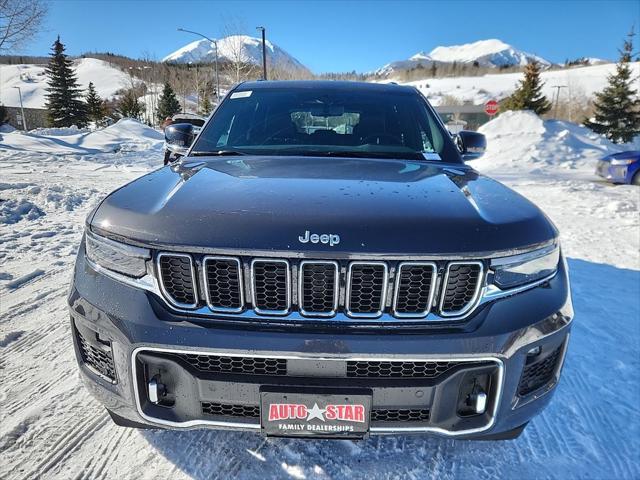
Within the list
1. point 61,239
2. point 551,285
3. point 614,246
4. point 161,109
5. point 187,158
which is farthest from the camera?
point 161,109

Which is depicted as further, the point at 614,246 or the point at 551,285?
the point at 614,246

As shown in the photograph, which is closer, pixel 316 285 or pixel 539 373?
pixel 316 285

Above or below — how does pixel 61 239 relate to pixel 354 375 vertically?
below

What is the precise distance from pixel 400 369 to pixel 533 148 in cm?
1769

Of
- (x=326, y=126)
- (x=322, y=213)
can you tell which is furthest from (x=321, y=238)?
(x=326, y=126)

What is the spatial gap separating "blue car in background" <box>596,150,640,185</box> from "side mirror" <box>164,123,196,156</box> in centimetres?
1107

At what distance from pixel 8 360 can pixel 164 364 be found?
Answer: 5.46 ft

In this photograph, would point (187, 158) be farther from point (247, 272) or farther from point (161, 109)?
point (161, 109)

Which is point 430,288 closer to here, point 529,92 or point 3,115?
point 529,92

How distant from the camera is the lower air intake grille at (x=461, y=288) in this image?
153 cm

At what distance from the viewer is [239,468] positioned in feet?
5.89

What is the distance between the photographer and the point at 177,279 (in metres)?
1.54

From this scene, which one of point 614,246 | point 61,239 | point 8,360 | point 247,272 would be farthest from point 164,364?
point 614,246

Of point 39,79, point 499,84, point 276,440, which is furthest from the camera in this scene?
point 39,79
